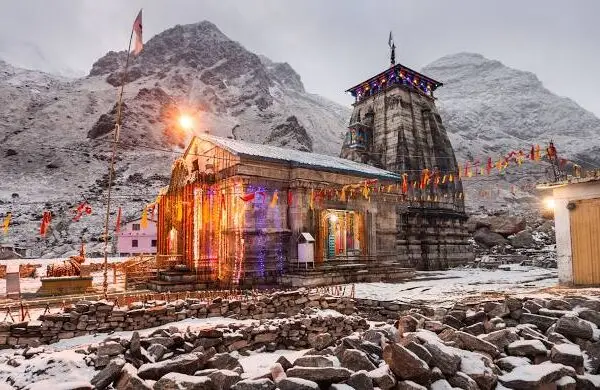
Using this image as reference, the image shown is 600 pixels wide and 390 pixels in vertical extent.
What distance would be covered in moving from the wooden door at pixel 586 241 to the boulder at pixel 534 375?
13.0 m

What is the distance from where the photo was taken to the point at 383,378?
18.4ft

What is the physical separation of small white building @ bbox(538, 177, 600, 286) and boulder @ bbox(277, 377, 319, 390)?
1659cm

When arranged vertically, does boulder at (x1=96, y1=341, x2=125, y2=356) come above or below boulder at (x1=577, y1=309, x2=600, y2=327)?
below

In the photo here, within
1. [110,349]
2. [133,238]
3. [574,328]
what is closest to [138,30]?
[110,349]

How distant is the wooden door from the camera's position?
16.1 meters

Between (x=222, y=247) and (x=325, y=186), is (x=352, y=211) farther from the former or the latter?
(x=222, y=247)

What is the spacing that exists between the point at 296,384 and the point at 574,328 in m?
6.33

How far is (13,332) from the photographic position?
34.9 ft

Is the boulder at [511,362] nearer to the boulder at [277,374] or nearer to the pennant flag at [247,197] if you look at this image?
the boulder at [277,374]

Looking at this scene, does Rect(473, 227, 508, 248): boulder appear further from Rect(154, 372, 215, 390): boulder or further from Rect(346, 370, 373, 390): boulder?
Rect(154, 372, 215, 390): boulder

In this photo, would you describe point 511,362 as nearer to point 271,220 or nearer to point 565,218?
point 565,218

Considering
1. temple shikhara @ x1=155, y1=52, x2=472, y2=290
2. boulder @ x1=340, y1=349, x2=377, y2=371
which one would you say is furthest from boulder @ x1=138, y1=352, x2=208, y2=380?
temple shikhara @ x1=155, y1=52, x2=472, y2=290

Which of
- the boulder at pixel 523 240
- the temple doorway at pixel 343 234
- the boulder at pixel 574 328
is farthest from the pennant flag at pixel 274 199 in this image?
the boulder at pixel 523 240

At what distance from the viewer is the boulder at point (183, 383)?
217 inches
